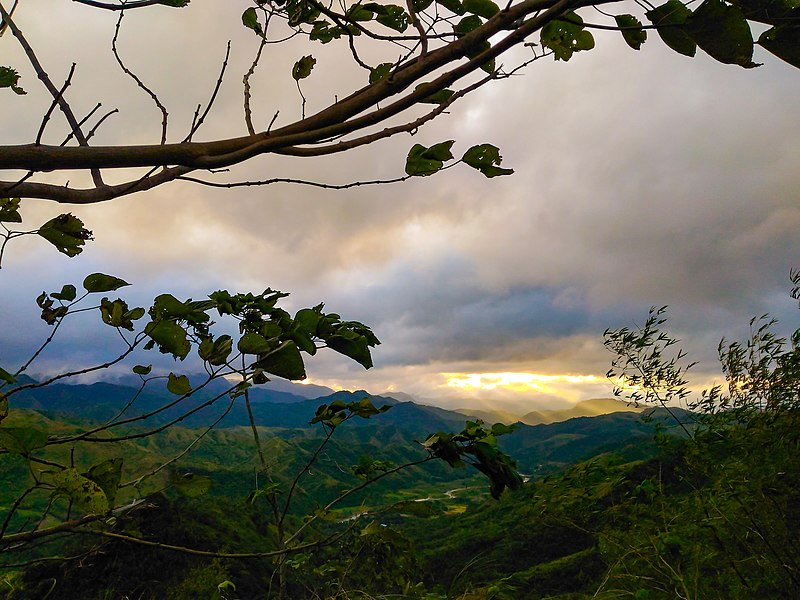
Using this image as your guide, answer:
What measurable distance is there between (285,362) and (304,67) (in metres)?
1.25

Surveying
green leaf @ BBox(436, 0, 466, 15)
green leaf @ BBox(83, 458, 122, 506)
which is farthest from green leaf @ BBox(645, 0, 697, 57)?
green leaf @ BBox(83, 458, 122, 506)

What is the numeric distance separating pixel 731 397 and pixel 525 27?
21.5ft

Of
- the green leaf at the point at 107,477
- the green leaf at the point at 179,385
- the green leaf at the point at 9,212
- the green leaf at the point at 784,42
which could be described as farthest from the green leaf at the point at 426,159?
the green leaf at the point at 9,212

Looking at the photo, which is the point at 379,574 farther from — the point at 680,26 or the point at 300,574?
the point at 680,26

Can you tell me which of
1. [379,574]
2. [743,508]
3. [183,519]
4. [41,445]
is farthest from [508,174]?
[183,519]

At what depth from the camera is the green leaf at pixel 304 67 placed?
1878mm

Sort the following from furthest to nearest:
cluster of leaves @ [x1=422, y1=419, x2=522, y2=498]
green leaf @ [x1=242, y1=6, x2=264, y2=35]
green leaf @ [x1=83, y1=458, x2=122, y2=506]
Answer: green leaf @ [x1=242, y1=6, x2=264, y2=35], cluster of leaves @ [x1=422, y1=419, x2=522, y2=498], green leaf @ [x1=83, y1=458, x2=122, y2=506]

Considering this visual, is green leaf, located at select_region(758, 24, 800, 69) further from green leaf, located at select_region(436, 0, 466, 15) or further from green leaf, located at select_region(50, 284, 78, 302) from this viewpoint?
green leaf, located at select_region(50, 284, 78, 302)

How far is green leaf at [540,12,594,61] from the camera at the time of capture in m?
1.61

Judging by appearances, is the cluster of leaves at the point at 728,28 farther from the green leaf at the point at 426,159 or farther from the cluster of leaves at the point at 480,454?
the cluster of leaves at the point at 480,454

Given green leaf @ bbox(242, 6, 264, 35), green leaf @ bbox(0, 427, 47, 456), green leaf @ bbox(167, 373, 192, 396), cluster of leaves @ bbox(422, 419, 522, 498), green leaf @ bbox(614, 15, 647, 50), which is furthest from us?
green leaf @ bbox(242, 6, 264, 35)

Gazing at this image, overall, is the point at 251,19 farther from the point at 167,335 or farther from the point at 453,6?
the point at 167,335

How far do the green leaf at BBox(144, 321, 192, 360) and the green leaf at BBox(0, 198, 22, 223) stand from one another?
3.35ft

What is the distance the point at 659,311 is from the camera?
21.3ft
